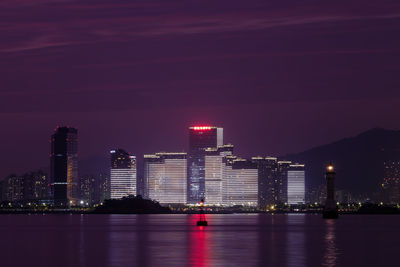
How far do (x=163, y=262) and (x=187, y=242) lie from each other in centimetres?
3851

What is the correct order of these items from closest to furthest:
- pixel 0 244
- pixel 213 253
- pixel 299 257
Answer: pixel 299 257, pixel 213 253, pixel 0 244

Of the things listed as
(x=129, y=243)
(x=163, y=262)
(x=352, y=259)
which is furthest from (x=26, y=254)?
(x=352, y=259)

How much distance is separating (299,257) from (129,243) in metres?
38.7

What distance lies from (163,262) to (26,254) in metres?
20.1

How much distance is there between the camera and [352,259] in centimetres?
9362

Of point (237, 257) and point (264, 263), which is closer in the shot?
point (264, 263)

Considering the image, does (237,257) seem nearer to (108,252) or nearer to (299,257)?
(299,257)

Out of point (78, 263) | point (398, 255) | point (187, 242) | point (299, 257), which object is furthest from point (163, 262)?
point (187, 242)

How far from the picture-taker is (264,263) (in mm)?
88562

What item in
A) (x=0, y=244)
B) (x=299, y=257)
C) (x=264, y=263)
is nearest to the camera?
(x=264, y=263)

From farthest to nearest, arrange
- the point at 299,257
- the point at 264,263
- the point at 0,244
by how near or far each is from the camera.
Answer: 1. the point at 0,244
2. the point at 299,257
3. the point at 264,263

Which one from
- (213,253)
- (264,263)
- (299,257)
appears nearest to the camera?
(264,263)

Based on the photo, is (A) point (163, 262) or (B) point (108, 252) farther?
(B) point (108, 252)

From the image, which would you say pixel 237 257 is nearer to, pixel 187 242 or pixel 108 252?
pixel 108 252
